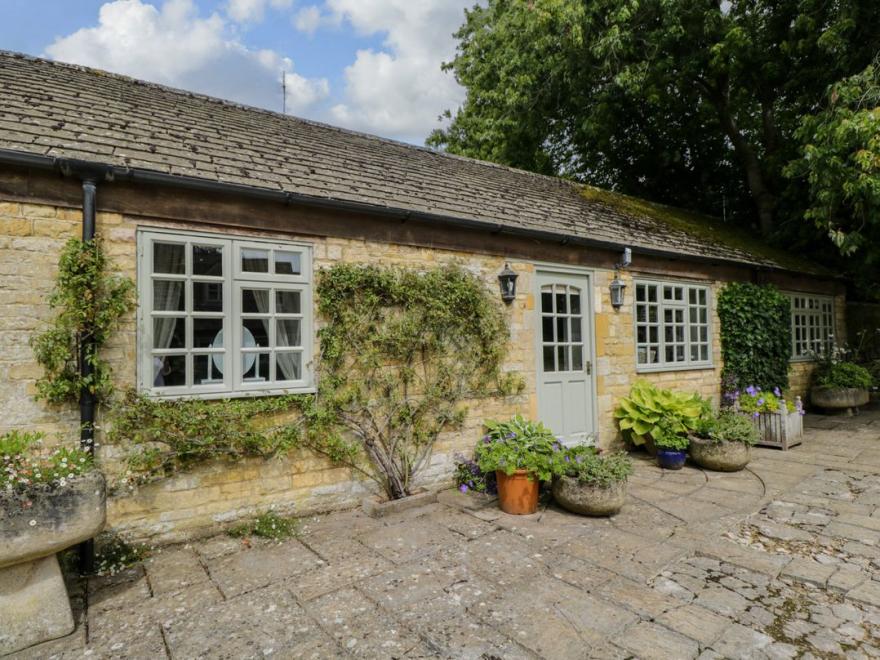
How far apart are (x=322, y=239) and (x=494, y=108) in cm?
1165

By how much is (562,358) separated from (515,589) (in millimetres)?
4001

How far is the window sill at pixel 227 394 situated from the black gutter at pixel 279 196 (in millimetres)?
1793

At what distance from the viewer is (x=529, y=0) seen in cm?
1212

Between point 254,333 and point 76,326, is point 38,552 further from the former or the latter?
point 254,333

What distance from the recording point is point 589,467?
468 centimetres

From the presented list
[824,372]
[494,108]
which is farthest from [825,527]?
[494,108]

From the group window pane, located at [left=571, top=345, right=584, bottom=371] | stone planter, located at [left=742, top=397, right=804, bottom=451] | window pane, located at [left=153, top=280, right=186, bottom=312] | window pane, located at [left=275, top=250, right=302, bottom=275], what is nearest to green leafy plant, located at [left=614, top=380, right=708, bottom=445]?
window pane, located at [left=571, top=345, right=584, bottom=371]

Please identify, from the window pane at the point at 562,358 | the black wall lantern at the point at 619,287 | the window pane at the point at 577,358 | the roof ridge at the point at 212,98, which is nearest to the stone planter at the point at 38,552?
the window pane at the point at 562,358

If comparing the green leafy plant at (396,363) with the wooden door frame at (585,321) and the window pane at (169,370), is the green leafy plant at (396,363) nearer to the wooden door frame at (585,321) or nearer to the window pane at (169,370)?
the wooden door frame at (585,321)

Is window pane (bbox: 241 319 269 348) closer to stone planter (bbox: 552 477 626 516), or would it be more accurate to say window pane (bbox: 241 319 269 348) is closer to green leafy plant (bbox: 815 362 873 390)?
stone planter (bbox: 552 477 626 516)

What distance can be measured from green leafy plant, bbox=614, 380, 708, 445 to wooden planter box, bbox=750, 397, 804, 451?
1463 mm

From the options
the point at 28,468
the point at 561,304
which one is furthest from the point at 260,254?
the point at 561,304

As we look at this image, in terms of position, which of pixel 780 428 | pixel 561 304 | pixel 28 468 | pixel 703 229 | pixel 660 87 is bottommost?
pixel 780 428

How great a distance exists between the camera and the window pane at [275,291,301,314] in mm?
4871
